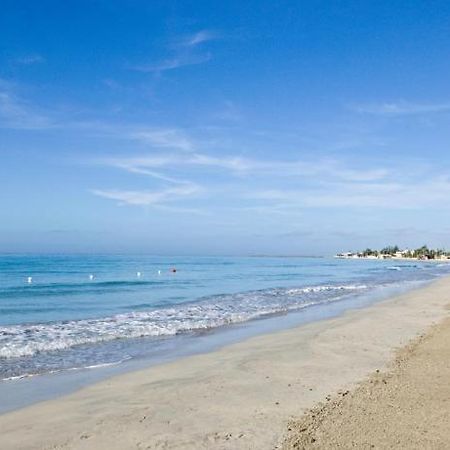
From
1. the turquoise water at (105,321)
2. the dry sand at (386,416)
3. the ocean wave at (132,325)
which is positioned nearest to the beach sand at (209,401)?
the dry sand at (386,416)

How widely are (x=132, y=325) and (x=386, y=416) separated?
11.1m

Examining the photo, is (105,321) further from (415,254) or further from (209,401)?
(415,254)

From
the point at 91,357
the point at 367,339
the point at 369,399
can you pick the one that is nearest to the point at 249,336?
the point at 367,339

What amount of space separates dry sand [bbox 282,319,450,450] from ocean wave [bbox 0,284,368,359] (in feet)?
25.4

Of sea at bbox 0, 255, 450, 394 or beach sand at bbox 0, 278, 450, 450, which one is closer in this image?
beach sand at bbox 0, 278, 450, 450

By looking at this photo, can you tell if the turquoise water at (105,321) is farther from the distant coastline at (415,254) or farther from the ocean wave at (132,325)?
the distant coastline at (415,254)

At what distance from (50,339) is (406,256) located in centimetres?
18300

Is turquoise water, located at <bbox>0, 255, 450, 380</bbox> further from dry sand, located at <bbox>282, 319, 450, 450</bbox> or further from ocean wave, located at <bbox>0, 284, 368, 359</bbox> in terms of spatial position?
dry sand, located at <bbox>282, 319, 450, 450</bbox>

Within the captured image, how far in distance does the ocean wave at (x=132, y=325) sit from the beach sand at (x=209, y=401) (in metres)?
3.83

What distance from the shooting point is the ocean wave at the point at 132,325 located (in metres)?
12.4

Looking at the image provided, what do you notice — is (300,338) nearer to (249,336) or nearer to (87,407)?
(249,336)

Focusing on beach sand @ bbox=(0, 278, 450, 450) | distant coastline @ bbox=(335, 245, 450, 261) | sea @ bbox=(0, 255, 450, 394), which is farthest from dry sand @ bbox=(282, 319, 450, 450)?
distant coastline @ bbox=(335, 245, 450, 261)

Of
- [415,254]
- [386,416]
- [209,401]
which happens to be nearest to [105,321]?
[209,401]

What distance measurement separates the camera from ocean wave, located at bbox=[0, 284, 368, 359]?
40.8 feet
